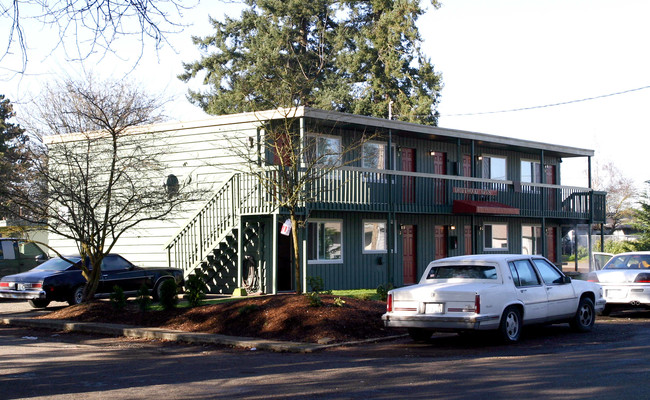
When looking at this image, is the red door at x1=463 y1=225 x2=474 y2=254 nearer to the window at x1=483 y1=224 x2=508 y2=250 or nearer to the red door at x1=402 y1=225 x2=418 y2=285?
the window at x1=483 y1=224 x2=508 y2=250

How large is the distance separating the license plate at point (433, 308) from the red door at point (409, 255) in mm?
14500

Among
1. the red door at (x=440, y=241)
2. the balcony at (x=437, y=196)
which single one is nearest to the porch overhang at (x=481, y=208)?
the balcony at (x=437, y=196)

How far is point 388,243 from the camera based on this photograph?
2375 centimetres

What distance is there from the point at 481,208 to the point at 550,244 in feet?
31.3

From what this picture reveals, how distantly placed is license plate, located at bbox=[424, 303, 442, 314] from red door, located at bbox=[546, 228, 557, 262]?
2305 cm

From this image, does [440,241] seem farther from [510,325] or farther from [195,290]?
[510,325]

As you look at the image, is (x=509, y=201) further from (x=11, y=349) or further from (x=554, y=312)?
(x=11, y=349)

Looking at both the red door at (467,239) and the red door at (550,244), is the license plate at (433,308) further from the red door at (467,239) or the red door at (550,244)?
the red door at (550,244)

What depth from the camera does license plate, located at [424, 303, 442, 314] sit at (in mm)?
12062

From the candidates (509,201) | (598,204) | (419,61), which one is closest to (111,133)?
(509,201)

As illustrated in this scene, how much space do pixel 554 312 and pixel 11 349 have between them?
9269 mm

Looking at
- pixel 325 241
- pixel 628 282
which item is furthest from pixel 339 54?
pixel 628 282

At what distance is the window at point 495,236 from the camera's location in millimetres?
30219

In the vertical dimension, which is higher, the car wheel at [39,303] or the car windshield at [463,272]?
the car windshield at [463,272]
